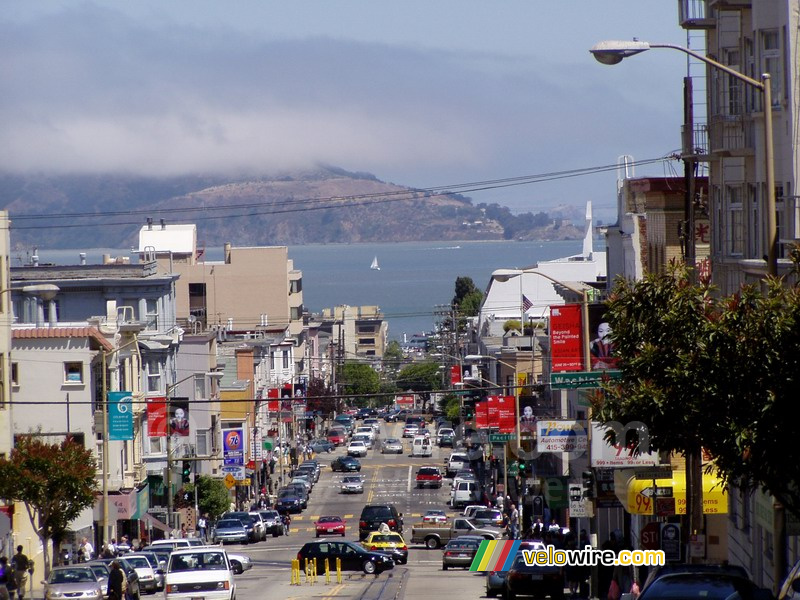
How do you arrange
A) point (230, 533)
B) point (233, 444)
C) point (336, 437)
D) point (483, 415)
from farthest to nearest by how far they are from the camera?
point (336, 437) → point (233, 444) → point (230, 533) → point (483, 415)

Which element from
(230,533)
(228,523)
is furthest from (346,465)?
(230,533)

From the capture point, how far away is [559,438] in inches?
1764

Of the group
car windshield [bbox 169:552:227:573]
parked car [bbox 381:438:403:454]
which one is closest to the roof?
car windshield [bbox 169:552:227:573]

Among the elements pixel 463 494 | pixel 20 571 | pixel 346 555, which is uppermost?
pixel 20 571

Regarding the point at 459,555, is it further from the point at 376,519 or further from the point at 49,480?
the point at 49,480

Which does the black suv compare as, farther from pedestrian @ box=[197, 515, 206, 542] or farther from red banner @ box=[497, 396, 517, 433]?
pedestrian @ box=[197, 515, 206, 542]

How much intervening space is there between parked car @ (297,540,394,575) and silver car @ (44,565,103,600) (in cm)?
1279

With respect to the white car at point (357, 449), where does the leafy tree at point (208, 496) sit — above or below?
above

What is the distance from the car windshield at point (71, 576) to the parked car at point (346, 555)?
12687 millimetres

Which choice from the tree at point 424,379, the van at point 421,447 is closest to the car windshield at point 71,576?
the van at point 421,447

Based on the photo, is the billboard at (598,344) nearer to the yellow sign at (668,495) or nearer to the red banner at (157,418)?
the yellow sign at (668,495)

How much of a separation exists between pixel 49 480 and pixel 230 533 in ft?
81.3

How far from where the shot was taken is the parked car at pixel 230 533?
68.4m

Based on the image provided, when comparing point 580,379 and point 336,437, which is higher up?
point 580,379
